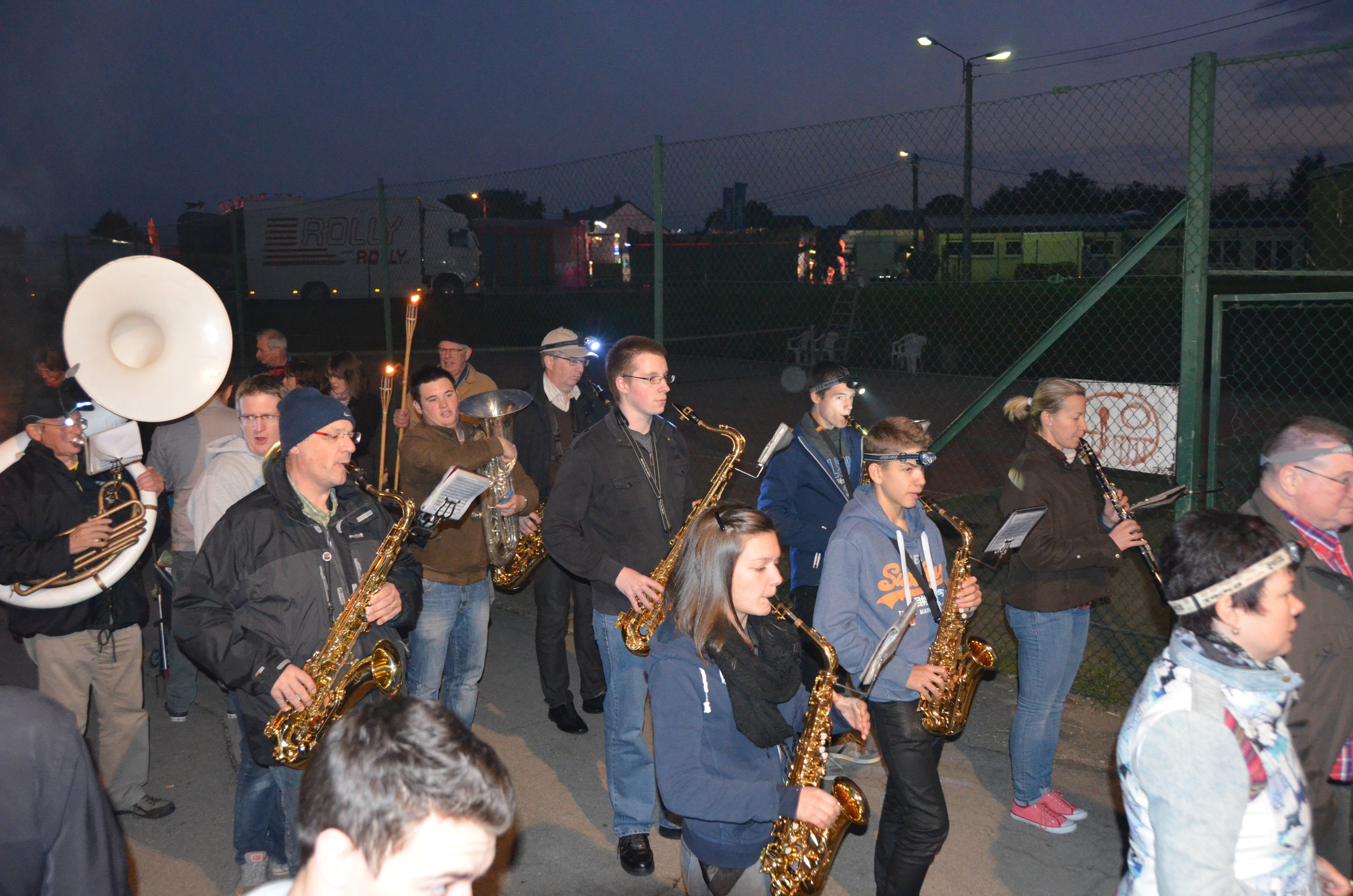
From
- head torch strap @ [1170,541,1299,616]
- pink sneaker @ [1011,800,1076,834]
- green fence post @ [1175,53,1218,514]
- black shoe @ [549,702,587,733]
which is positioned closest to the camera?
head torch strap @ [1170,541,1299,616]

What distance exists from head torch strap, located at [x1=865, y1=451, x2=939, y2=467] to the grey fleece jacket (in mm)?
2470

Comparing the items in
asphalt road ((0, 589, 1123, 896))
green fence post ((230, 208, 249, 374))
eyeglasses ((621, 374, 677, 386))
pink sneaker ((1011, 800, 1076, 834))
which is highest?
green fence post ((230, 208, 249, 374))

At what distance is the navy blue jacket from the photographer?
4.89 m

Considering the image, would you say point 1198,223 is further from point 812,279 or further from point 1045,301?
point 1045,301

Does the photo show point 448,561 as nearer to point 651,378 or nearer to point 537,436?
point 537,436

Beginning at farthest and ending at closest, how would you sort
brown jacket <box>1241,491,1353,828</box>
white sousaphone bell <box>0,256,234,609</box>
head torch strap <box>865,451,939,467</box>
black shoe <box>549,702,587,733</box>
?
black shoe <box>549,702,587,733</box> < white sousaphone bell <box>0,256,234,609</box> < head torch strap <box>865,451,939,467</box> < brown jacket <box>1241,491,1353,828</box>

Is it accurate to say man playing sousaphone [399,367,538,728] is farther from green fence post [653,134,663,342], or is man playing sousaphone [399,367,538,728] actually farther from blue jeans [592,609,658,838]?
green fence post [653,134,663,342]

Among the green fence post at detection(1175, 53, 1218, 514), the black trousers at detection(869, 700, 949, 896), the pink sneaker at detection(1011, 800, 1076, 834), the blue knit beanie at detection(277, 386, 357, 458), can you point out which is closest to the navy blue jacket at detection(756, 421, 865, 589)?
the pink sneaker at detection(1011, 800, 1076, 834)

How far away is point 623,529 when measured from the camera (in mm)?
4270

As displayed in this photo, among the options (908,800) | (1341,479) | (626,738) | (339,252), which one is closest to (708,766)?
(908,800)

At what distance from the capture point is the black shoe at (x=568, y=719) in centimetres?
555

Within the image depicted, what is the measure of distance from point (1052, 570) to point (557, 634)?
9.09 feet

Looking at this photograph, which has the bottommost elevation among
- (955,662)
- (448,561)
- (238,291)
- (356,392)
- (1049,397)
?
(955,662)

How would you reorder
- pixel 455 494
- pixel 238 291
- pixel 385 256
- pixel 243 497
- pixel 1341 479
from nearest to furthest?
pixel 1341 479, pixel 243 497, pixel 455 494, pixel 385 256, pixel 238 291
